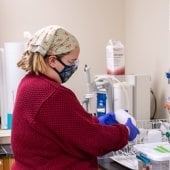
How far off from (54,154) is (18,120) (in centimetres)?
18

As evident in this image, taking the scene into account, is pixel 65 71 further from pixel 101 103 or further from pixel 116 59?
pixel 116 59

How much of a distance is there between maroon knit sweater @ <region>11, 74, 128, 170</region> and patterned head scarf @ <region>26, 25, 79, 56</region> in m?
0.10

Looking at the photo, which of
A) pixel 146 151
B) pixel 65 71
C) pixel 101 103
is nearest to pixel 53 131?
pixel 65 71

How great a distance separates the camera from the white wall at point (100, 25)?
225 centimetres

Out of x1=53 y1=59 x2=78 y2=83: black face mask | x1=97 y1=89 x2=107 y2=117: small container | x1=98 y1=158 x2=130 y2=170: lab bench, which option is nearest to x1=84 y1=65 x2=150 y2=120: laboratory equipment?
x1=97 y1=89 x2=107 y2=117: small container

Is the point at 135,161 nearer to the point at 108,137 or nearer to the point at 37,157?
the point at 108,137

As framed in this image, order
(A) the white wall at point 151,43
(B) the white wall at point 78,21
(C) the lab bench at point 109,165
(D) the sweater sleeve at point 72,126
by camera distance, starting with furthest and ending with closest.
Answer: (B) the white wall at point 78,21 → (A) the white wall at point 151,43 → (C) the lab bench at point 109,165 → (D) the sweater sleeve at point 72,126

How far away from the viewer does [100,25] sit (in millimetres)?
2764

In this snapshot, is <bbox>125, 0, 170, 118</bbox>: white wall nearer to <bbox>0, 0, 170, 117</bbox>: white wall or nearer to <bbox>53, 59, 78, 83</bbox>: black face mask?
<bbox>0, 0, 170, 117</bbox>: white wall

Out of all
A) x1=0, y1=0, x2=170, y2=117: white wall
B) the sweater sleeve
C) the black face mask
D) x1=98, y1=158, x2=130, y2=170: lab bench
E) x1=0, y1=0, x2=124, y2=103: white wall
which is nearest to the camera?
the sweater sleeve

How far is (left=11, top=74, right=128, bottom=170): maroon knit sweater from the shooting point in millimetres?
1233

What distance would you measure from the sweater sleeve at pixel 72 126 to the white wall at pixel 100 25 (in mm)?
982

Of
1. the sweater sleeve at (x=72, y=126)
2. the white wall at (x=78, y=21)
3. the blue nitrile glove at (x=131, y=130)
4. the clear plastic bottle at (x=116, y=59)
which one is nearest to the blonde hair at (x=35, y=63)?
the sweater sleeve at (x=72, y=126)

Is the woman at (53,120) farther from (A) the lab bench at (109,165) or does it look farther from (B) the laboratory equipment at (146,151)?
(A) the lab bench at (109,165)
